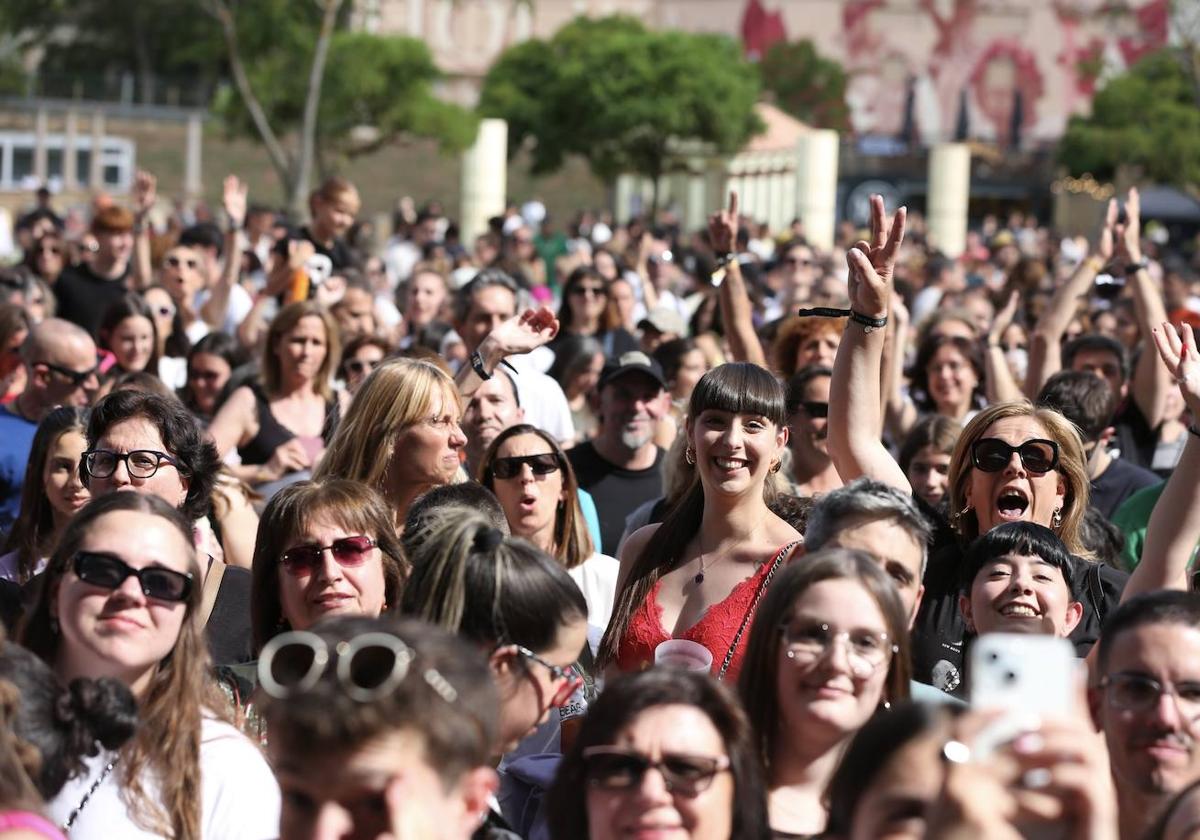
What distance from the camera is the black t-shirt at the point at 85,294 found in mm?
11523

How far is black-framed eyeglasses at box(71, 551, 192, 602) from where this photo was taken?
3.87 m

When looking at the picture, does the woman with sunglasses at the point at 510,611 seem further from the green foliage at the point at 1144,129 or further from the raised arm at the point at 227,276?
the green foliage at the point at 1144,129

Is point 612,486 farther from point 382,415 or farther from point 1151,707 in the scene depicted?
point 1151,707

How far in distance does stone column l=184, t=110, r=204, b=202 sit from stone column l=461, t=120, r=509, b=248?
21.3 meters

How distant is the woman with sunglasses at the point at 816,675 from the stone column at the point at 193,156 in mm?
56772

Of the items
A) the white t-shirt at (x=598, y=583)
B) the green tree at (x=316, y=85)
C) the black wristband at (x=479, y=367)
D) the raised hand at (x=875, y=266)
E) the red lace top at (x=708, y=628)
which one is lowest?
the white t-shirt at (x=598, y=583)

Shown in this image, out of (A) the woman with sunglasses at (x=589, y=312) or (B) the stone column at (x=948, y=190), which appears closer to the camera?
(A) the woman with sunglasses at (x=589, y=312)

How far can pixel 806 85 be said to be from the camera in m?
70.2

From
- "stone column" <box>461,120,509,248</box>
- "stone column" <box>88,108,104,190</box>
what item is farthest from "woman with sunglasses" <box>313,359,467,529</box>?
"stone column" <box>88,108,104,190</box>

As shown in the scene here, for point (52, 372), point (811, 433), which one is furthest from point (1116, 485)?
point (52, 372)

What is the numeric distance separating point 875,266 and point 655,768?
8.37 feet

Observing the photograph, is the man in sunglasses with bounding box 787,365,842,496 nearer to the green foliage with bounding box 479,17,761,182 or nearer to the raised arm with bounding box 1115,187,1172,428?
the raised arm with bounding box 1115,187,1172,428

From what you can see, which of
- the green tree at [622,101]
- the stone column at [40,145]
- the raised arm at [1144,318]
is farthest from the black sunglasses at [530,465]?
the stone column at [40,145]

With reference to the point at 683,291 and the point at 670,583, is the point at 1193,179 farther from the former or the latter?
the point at 670,583
